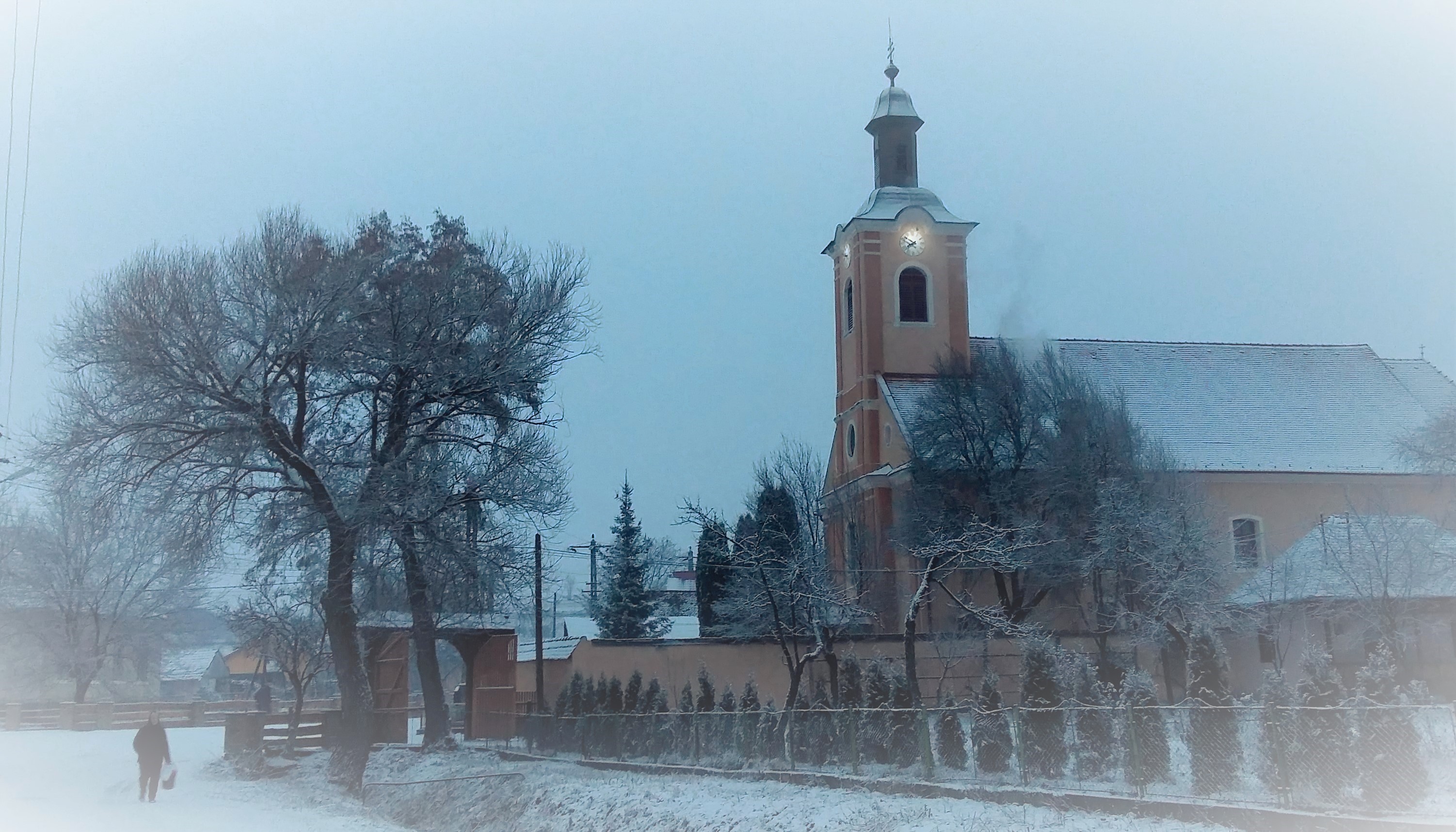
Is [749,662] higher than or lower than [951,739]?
higher

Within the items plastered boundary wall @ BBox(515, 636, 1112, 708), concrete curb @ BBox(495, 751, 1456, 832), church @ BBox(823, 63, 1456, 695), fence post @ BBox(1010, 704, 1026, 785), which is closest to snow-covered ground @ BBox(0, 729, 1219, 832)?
concrete curb @ BBox(495, 751, 1456, 832)

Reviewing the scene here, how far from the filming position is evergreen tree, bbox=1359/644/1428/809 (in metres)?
11.9

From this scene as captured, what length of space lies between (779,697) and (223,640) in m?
60.5

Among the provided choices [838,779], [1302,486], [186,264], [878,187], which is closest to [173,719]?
[186,264]

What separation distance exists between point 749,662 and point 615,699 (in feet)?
14.7

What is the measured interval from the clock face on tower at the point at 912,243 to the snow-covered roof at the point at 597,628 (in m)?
16.6

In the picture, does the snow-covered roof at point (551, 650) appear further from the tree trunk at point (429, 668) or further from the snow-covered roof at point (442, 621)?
the tree trunk at point (429, 668)

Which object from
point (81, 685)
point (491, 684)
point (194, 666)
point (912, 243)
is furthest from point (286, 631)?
point (194, 666)

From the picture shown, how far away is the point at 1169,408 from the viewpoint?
129ft

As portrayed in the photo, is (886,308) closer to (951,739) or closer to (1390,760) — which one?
(951,739)

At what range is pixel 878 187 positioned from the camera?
44406mm

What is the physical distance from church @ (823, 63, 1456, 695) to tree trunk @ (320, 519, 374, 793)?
1333 cm

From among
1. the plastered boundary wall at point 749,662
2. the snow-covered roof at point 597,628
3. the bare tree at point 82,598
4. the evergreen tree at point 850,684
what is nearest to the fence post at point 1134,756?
the evergreen tree at point 850,684

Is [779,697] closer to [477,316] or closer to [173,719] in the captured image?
[477,316]
